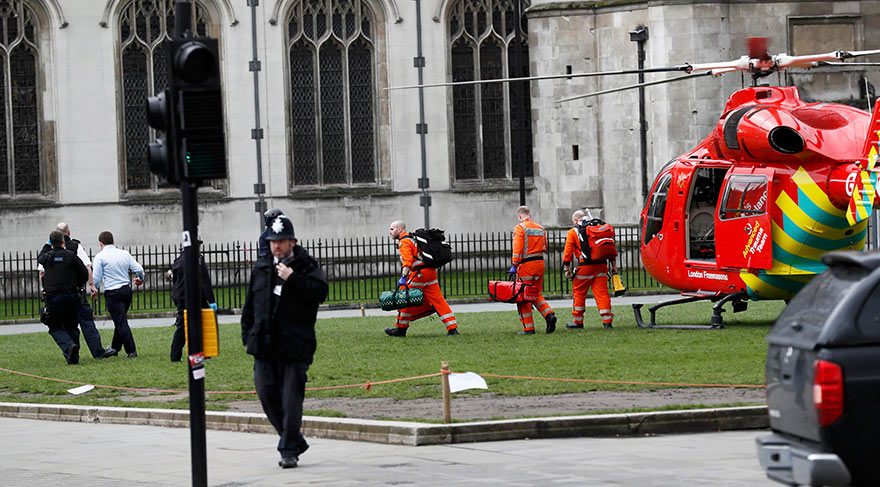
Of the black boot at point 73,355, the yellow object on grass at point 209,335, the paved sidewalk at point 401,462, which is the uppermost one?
the yellow object on grass at point 209,335

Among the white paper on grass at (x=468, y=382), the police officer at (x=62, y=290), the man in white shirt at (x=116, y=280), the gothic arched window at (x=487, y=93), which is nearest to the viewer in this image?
the white paper on grass at (x=468, y=382)

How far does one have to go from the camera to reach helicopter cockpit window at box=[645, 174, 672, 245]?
23656mm

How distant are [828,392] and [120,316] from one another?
1433 centimetres

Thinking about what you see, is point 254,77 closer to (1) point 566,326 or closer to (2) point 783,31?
(2) point 783,31

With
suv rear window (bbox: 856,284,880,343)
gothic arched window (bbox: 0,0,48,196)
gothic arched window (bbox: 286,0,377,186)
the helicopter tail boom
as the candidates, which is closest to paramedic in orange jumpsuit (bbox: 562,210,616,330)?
the helicopter tail boom

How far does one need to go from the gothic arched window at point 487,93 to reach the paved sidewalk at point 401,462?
2512 centimetres

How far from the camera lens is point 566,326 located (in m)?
23.8

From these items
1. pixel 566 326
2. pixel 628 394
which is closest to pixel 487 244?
pixel 566 326

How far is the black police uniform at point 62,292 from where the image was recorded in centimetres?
2120

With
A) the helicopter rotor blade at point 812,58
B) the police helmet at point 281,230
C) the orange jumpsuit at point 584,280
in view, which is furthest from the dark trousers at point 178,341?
the police helmet at point 281,230

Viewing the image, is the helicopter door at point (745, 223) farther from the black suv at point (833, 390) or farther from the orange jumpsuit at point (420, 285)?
the black suv at point (833, 390)

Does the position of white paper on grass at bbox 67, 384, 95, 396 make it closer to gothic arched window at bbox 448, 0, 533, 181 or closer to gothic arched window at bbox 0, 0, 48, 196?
gothic arched window at bbox 0, 0, 48, 196

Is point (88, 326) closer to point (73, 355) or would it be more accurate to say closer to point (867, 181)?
point (73, 355)

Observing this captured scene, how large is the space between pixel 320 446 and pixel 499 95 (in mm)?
26470
